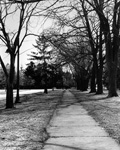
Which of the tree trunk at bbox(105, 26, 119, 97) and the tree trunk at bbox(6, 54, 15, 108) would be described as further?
the tree trunk at bbox(105, 26, 119, 97)

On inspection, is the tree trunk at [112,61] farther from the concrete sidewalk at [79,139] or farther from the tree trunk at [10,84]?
the concrete sidewalk at [79,139]

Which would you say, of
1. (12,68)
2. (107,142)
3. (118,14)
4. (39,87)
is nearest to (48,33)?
(118,14)

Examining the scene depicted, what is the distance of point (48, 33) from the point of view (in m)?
24.6

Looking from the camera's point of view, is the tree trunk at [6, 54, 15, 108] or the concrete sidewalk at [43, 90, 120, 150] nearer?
the concrete sidewalk at [43, 90, 120, 150]

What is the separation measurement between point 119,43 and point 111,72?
269 cm

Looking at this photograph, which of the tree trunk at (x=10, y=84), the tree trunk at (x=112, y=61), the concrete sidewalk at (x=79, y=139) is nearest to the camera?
the concrete sidewalk at (x=79, y=139)

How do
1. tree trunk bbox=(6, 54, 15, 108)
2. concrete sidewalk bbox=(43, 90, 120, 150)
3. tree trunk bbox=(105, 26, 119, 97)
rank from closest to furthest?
1. concrete sidewalk bbox=(43, 90, 120, 150)
2. tree trunk bbox=(6, 54, 15, 108)
3. tree trunk bbox=(105, 26, 119, 97)

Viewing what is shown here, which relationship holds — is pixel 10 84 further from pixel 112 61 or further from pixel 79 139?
pixel 112 61

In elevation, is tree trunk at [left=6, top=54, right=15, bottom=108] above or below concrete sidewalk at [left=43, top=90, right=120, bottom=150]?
above

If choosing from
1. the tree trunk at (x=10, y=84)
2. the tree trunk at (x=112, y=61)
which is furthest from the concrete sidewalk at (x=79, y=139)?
the tree trunk at (x=112, y=61)

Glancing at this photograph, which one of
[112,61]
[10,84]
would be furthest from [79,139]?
[112,61]

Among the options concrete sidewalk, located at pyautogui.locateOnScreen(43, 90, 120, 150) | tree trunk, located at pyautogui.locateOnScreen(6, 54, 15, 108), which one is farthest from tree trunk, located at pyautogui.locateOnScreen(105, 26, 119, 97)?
concrete sidewalk, located at pyautogui.locateOnScreen(43, 90, 120, 150)

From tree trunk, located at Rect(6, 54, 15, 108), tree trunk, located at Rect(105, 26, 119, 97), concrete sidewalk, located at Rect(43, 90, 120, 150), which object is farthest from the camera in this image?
tree trunk, located at Rect(105, 26, 119, 97)

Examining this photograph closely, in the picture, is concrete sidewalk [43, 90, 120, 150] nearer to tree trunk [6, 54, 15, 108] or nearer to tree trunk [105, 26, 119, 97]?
tree trunk [6, 54, 15, 108]
